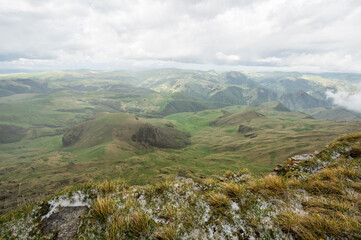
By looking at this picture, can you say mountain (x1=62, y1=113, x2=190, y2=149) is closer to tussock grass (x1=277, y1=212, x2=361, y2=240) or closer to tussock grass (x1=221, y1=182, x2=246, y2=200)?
tussock grass (x1=221, y1=182, x2=246, y2=200)

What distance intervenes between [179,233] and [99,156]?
137 metres

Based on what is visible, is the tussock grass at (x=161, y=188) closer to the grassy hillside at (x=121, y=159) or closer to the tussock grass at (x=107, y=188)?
the tussock grass at (x=107, y=188)

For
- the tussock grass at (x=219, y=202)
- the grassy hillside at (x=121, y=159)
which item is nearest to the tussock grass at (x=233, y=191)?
the tussock grass at (x=219, y=202)

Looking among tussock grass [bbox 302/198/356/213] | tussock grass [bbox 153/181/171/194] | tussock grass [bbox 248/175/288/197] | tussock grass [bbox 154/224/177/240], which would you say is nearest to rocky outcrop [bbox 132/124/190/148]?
tussock grass [bbox 153/181/171/194]

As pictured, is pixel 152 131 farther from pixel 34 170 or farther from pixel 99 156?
pixel 34 170

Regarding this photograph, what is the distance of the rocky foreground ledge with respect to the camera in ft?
13.7

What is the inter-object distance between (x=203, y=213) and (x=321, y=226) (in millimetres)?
3100

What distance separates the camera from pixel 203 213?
5.27 metres

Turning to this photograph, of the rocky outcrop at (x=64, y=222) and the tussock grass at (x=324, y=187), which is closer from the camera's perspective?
the rocky outcrop at (x=64, y=222)

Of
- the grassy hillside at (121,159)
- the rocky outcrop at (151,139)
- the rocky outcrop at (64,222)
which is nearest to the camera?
the rocky outcrop at (64,222)

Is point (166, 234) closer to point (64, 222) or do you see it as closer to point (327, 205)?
point (64, 222)

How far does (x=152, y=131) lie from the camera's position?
552 ft

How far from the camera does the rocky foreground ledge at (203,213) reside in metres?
4.16

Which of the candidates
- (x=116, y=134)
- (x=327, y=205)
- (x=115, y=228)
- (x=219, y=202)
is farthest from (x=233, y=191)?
(x=116, y=134)
